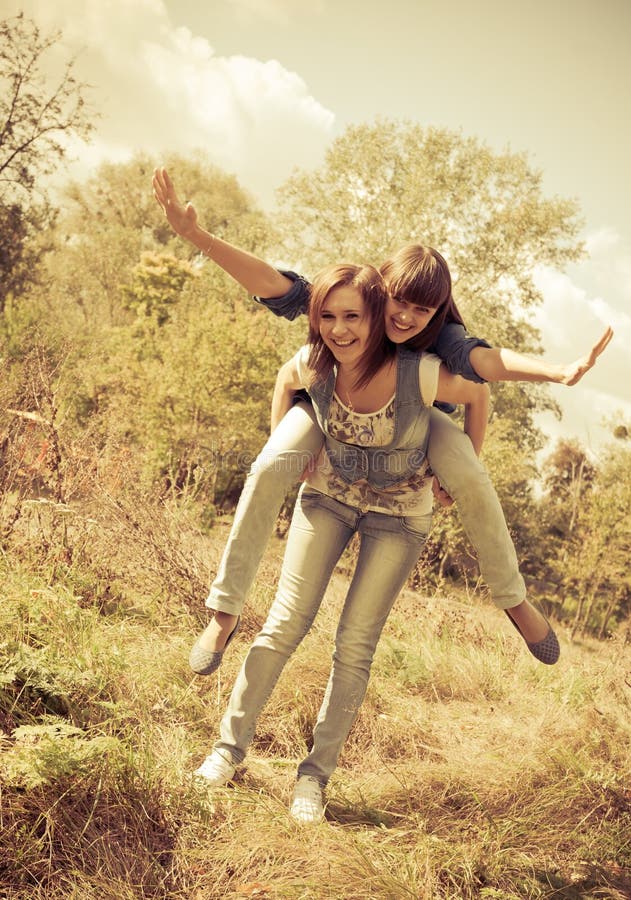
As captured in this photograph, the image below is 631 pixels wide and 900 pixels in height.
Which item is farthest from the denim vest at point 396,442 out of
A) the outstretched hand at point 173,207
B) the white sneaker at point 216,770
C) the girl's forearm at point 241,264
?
the white sneaker at point 216,770

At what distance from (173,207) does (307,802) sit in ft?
6.85

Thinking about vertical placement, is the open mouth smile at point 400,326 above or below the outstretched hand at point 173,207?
below

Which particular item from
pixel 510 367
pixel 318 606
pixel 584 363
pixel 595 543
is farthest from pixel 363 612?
pixel 595 543

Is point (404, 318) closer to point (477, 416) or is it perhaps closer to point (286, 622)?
point (477, 416)

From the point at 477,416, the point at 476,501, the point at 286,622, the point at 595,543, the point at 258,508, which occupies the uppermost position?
the point at 477,416

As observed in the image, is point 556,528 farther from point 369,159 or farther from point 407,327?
point 407,327

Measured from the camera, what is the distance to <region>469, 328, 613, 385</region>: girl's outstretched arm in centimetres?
218

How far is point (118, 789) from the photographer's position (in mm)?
2168

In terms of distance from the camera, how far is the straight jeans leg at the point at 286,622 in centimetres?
254

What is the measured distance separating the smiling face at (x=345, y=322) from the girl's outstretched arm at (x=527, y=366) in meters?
0.37

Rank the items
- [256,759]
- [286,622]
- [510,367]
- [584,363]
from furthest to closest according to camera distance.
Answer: [256,759] < [286,622] < [510,367] < [584,363]

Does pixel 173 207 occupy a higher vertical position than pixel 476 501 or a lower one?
higher

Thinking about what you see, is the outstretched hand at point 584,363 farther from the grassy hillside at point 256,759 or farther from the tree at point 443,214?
the tree at point 443,214

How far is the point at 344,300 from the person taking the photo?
7.67 feet
